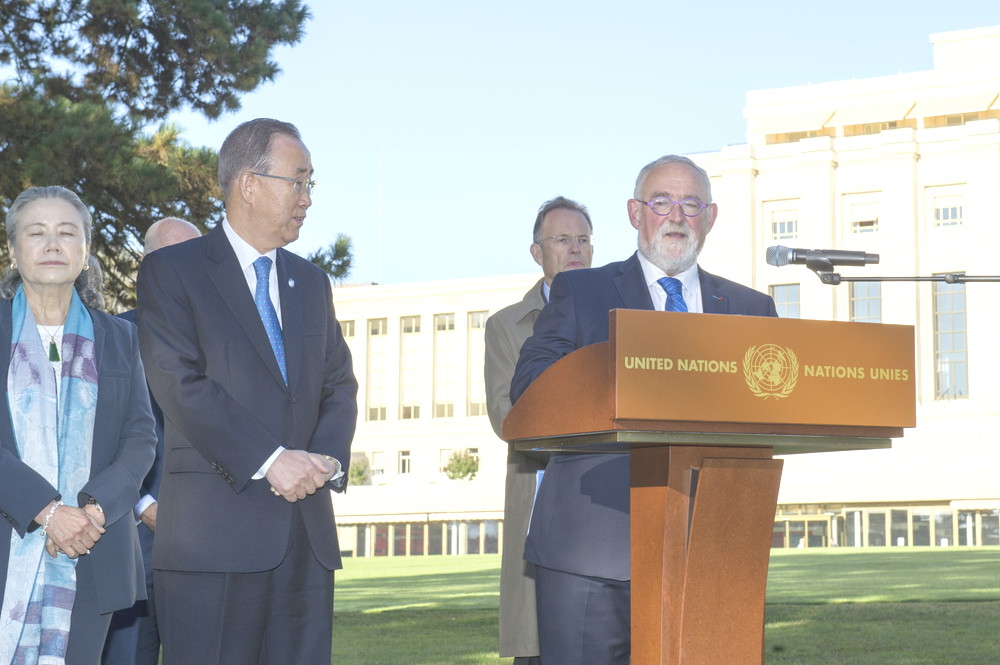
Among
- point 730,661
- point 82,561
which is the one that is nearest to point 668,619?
point 730,661

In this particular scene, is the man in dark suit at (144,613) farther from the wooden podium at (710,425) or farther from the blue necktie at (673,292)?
the wooden podium at (710,425)

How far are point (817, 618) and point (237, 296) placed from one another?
8467 mm

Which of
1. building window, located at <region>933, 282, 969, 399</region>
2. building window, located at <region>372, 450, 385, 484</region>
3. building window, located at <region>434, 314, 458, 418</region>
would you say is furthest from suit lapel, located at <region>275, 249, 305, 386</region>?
building window, located at <region>372, 450, 385, 484</region>

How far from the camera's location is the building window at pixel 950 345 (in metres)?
52.1

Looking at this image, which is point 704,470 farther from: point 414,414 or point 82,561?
point 414,414

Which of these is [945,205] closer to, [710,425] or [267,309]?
[267,309]

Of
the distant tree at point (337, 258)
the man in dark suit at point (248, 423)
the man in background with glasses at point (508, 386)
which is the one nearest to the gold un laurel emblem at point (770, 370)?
the man in dark suit at point (248, 423)

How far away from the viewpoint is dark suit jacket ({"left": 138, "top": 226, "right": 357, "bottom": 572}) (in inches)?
118

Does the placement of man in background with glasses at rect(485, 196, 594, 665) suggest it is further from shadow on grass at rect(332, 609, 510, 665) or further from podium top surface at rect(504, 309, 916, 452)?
shadow on grass at rect(332, 609, 510, 665)

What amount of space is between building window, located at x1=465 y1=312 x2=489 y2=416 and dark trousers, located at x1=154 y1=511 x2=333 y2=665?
202 feet

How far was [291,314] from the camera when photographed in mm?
3242

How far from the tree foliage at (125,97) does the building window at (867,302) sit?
4510 centimetres

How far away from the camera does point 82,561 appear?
322 centimetres

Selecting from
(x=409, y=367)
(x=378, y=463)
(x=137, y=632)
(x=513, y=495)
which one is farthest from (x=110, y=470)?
(x=378, y=463)
